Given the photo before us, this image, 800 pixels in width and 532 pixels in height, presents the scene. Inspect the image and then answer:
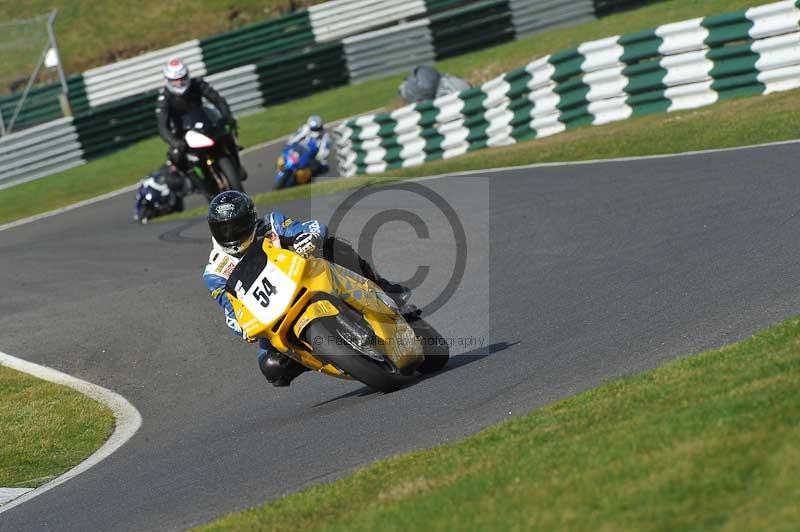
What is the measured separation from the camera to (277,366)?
766 centimetres

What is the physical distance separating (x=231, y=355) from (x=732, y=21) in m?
8.54

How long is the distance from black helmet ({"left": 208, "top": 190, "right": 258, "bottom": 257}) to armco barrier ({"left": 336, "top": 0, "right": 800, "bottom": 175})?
9221mm

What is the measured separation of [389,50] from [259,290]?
2164 cm

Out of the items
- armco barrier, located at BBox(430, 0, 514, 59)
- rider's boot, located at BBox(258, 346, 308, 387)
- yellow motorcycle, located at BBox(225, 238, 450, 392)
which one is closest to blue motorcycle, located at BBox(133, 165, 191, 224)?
armco barrier, located at BBox(430, 0, 514, 59)

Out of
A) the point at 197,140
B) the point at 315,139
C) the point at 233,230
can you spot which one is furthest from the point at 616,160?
the point at 315,139

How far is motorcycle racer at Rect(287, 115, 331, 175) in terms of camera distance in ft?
66.1

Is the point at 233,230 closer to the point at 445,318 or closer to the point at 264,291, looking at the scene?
the point at 264,291

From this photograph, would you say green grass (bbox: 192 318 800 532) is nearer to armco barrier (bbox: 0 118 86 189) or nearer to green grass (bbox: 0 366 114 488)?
green grass (bbox: 0 366 114 488)

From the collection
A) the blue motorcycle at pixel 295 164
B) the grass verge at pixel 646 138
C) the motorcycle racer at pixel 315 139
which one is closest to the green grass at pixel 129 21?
the motorcycle racer at pixel 315 139

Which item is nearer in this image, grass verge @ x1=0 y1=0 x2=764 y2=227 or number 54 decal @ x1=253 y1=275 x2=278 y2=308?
A: number 54 decal @ x1=253 y1=275 x2=278 y2=308

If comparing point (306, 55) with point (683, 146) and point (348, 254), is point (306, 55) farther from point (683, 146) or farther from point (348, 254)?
point (348, 254)

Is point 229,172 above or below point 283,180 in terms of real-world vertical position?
above

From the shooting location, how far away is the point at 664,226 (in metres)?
10.2

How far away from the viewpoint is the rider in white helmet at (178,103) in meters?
15.0
